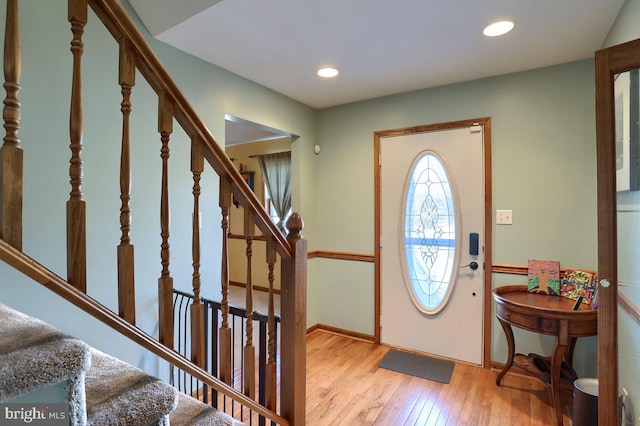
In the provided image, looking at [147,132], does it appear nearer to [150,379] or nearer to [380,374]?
[150,379]

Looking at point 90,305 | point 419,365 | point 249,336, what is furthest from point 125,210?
point 419,365

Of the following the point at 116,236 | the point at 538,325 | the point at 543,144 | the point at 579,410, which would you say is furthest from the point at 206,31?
the point at 579,410

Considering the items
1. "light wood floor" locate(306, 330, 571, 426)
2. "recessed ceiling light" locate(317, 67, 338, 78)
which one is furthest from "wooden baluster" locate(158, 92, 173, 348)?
"recessed ceiling light" locate(317, 67, 338, 78)

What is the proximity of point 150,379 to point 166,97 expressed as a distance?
2.98 ft

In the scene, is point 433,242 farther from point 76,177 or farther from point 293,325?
point 76,177

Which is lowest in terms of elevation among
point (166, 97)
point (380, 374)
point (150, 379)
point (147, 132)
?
point (380, 374)

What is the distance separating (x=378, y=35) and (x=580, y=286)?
2.25 m

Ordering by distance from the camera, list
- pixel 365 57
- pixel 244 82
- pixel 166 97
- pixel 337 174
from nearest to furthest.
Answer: pixel 166 97, pixel 365 57, pixel 244 82, pixel 337 174

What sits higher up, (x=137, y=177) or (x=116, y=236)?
(x=137, y=177)

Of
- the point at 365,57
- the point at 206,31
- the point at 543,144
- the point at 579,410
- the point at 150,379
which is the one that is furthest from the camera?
the point at 543,144

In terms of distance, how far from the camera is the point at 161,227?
1079 millimetres

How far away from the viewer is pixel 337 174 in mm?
3479

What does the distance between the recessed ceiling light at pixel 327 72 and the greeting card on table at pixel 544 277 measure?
2179mm

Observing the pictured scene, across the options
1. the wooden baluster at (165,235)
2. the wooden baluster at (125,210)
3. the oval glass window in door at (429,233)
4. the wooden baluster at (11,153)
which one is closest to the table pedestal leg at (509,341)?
the oval glass window in door at (429,233)
